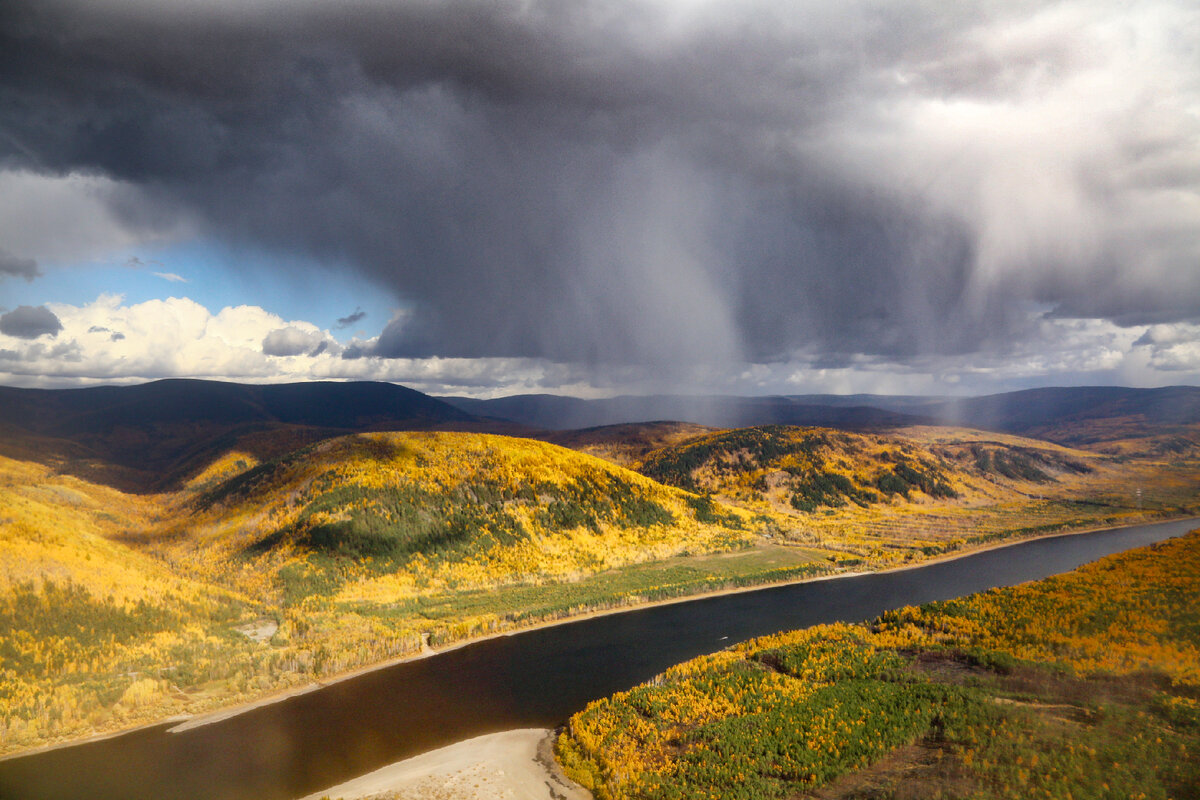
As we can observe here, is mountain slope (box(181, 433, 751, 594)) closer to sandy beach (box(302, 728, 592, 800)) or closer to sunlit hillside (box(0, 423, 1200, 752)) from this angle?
sunlit hillside (box(0, 423, 1200, 752))

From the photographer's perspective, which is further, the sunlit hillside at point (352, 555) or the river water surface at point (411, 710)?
the sunlit hillside at point (352, 555)

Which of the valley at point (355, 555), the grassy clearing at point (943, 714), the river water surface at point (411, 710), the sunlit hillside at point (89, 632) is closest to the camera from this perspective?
the grassy clearing at point (943, 714)

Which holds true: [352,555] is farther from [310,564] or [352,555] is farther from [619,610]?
[619,610]

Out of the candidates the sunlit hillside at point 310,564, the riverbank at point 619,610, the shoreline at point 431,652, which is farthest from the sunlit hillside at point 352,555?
the riverbank at point 619,610

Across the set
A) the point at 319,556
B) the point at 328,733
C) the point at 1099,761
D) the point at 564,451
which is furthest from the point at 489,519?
the point at 1099,761

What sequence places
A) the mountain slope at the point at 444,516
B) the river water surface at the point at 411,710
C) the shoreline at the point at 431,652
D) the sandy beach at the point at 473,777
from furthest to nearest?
1. the mountain slope at the point at 444,516
2. the shoreline at the point at 431,652
3. the river water surface at the point at 411,710
4. the sandy beach at the point at 473,777

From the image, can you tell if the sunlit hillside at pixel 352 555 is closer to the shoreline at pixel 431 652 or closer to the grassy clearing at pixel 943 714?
the shoreline at pixel 431 652

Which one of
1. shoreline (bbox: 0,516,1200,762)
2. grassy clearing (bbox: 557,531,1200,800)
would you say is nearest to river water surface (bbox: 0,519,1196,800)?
shoreline (bbox: 0,516,1200,762)
